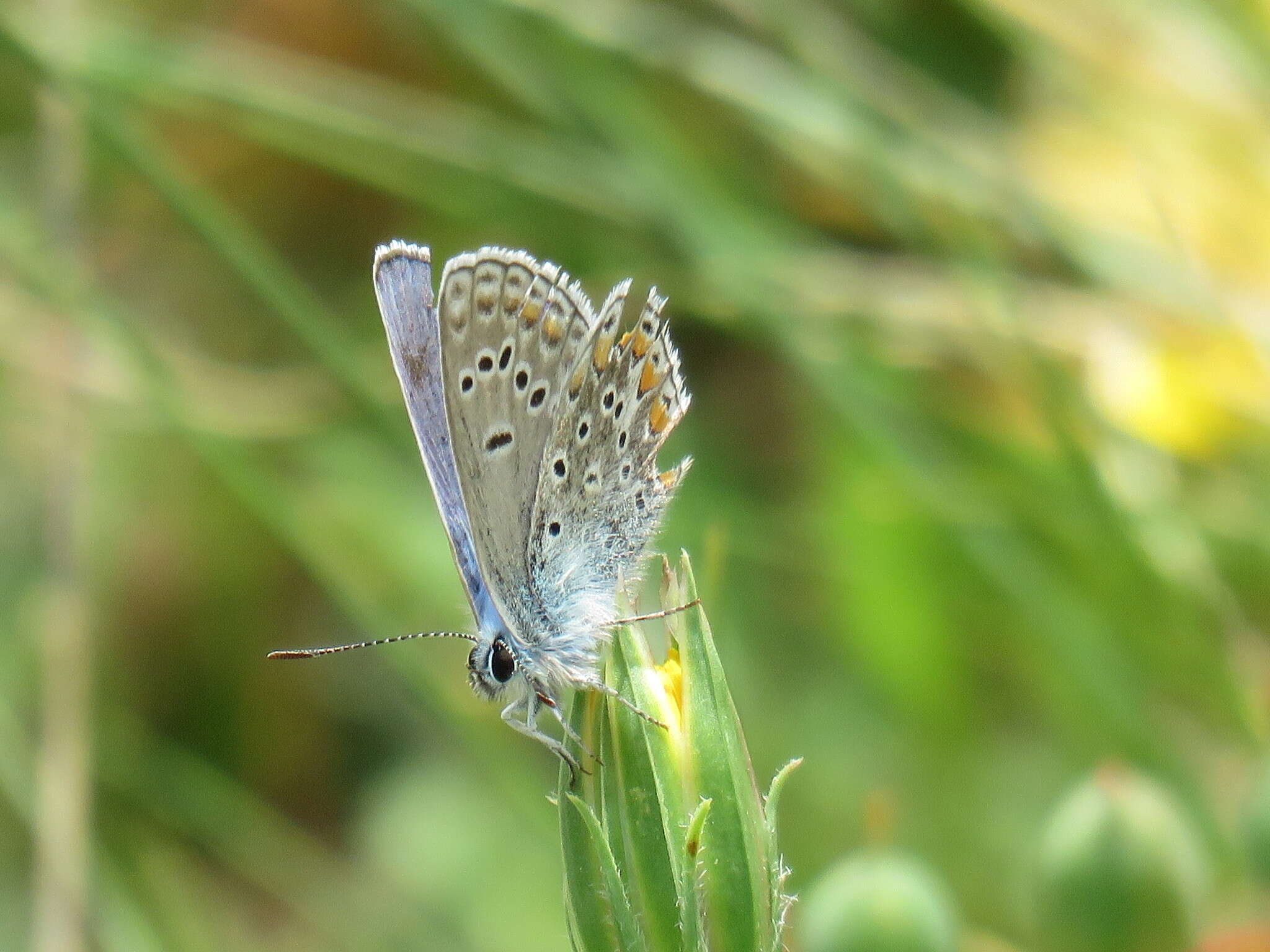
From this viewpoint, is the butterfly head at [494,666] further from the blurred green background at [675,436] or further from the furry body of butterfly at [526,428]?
the blurred green background at [675,436]

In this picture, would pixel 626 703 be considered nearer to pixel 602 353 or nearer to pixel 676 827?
pixel 676 827

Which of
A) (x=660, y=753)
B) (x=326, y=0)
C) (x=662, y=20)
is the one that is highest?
(x=326, y=0)

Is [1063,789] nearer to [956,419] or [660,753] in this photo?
[956,419]

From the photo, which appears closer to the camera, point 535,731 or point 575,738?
point 575,738

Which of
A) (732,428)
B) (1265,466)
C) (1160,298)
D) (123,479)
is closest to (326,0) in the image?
(123,479)

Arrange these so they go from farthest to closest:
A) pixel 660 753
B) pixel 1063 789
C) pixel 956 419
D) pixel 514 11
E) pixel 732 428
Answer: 1. pixel 732 428
2. pixel 956 419
3. pixel 1063 789
4. pixel 514 11
5. pixel 660 753

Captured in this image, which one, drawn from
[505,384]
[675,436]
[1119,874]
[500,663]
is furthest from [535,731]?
[675,436]
